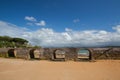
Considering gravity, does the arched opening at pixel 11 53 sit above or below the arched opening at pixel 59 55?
above

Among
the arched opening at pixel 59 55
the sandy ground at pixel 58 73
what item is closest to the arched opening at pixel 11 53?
the arched opening at pixel 59 55

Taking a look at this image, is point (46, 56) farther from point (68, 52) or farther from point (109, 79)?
point (109, 79)

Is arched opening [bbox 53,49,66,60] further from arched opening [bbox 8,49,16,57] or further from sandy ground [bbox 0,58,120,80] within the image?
sandy ground [bbox 0,58,120,80]

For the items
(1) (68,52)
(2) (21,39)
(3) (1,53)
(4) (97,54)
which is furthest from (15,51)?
(2) (21,39)

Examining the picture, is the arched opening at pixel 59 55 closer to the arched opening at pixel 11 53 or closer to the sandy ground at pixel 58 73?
the arched opening at pixel 11 53

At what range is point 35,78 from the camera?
30.2 ft

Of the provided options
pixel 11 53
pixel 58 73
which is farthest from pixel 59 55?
pixel 58 73

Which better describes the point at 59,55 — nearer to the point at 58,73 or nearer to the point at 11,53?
the point at 11,53

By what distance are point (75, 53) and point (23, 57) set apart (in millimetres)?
9089

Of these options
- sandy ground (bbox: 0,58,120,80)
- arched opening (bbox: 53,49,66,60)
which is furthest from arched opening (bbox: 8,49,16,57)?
sandy ground (bbox: 0,58,120,80)

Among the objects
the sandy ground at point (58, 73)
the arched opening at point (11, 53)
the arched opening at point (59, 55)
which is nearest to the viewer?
the sandy ground at point (58, 73)

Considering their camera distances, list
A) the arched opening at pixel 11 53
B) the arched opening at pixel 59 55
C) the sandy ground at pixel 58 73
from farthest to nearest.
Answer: the arched opening at pixel 11 53
the arched opening at pixel 59 55
the sandy ground at pixel 58 73

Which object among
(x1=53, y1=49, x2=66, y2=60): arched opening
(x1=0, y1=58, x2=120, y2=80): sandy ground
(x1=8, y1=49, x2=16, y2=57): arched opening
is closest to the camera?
(x1=0, y1=58, x2=120, y2=80): sandy ground

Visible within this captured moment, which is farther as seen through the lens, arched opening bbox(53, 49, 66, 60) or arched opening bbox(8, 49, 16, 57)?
arched opening bbox(8, 49, 16, 57)
